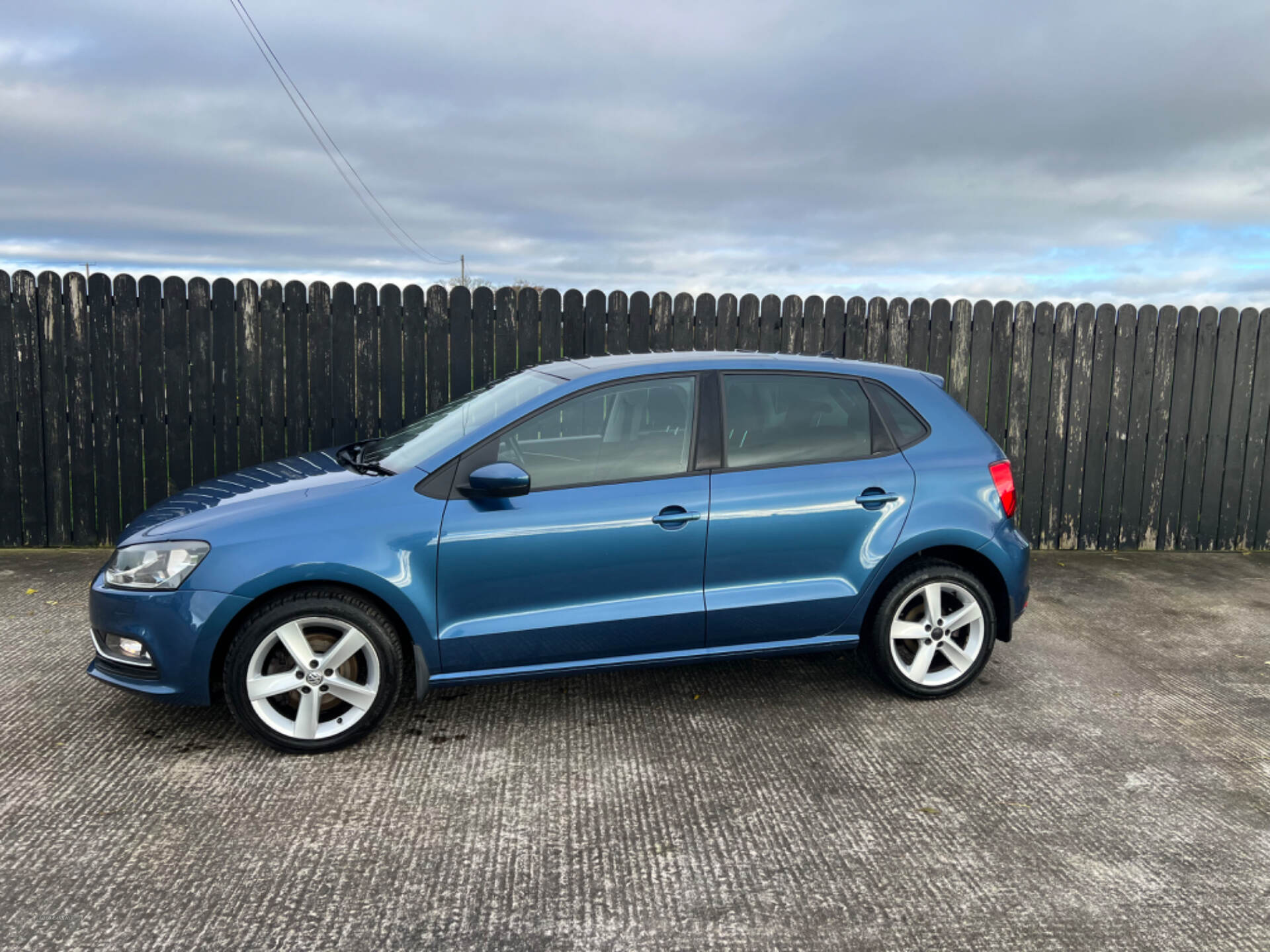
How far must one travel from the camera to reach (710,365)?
14.3 feet

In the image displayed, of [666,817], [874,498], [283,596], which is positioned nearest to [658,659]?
[666,817]

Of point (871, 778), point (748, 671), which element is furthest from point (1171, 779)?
point (748, 671)

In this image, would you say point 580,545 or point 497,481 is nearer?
point 497,481

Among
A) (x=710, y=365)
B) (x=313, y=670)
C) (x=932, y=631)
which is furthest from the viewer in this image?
(x=932, y=631)

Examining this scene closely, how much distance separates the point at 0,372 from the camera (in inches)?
301

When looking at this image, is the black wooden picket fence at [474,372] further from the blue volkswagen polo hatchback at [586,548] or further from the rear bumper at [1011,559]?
the rear bumper at [1011,559]

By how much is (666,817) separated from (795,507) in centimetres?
147

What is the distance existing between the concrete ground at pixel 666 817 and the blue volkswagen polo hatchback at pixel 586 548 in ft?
1.06

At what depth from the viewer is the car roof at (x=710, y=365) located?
4.30m

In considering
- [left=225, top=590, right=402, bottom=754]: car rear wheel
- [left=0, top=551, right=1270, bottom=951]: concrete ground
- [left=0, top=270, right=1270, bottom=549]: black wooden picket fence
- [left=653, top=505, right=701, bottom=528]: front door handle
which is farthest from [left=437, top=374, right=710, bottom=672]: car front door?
[left=0, top=270, right=1270, bottom=549]: black wooden picket fence

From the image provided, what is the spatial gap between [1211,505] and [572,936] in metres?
8.13

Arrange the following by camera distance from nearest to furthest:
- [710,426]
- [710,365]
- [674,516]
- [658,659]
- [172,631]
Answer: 1. [172,631]
2. [674,516]
3. [658,659]
4. [710,426]
5. [710,365]

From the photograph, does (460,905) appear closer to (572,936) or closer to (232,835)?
(572,936)

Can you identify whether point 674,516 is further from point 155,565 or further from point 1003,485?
point 155,565
